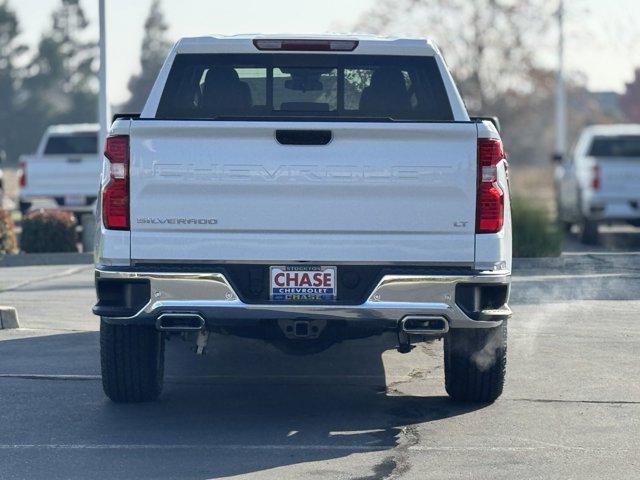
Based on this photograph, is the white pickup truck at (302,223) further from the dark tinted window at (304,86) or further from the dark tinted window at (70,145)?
the dark tinted window at (70,145)

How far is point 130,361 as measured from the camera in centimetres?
811

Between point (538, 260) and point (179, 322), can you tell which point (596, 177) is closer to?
point (538, 260)

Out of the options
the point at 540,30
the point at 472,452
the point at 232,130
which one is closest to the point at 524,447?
the point at 472,452

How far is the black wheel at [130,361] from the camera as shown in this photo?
8.06 m

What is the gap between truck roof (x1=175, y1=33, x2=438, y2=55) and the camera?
799 centimetres

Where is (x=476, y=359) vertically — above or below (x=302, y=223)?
below

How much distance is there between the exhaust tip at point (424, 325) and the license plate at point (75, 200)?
57.6ft

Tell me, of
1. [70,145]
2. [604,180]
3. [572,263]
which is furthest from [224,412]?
[70,145]

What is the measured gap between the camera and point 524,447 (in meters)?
7.13

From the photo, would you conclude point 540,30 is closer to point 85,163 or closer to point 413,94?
point 85,163

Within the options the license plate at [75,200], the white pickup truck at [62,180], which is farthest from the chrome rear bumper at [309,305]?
the license plate at [75,200]

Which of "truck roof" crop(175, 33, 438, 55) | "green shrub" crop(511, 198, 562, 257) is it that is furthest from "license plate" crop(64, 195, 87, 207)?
"truck roof" crop(175, 33, 438, 55)

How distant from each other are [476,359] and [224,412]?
145 cm

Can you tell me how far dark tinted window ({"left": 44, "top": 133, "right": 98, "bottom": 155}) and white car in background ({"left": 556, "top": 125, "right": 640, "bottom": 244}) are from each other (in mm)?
9301
